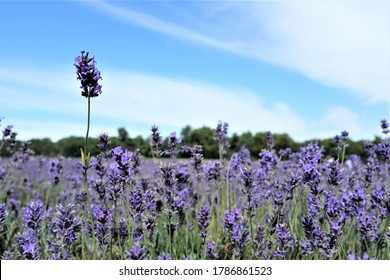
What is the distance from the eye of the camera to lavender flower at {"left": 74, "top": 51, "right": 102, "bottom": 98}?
2.33m

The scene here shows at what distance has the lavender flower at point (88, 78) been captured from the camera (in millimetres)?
2330

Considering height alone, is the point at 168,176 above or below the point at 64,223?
above

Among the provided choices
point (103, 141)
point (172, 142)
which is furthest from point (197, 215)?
point (103, 141)

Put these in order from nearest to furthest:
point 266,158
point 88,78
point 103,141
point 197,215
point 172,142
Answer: point 88,78, point 103,141, point 197,215, point 172,142, point 266,158

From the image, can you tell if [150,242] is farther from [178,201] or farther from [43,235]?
[43,235]

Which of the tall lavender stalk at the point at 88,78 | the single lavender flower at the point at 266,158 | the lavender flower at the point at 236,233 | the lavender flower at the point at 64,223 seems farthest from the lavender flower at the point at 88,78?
the single lavender flower at the point at 266,158

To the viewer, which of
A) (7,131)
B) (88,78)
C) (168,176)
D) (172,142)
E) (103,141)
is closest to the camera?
(88,78)

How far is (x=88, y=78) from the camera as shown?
2334 mm

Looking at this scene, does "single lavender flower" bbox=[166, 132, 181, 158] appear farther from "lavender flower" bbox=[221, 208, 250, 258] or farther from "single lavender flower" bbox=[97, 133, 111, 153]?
"lavender flower" bbox=[221, 208, 250, 258]

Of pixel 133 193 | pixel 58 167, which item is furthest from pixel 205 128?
pixel 133 193

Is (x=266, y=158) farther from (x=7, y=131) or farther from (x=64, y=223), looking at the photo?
(x=7, y=131)

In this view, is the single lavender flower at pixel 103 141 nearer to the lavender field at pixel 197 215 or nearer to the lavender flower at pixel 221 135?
the lavender field at pixel 197 215

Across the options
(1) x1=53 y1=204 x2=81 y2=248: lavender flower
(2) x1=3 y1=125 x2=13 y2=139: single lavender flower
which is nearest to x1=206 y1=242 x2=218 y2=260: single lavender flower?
Answer: (1) x1=53 y1=204 x2=81 y2=248: lavender flower
